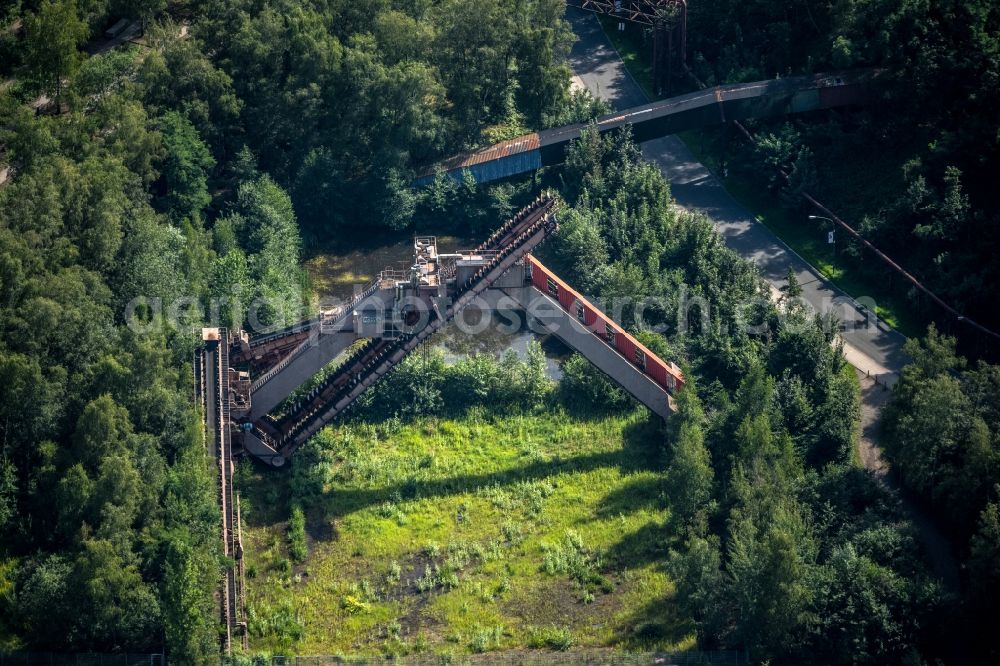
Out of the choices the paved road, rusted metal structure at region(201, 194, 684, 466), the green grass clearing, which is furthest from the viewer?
the paved road

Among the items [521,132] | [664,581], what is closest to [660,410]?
[664,581]

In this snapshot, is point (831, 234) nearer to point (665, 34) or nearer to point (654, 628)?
point (665, 34)

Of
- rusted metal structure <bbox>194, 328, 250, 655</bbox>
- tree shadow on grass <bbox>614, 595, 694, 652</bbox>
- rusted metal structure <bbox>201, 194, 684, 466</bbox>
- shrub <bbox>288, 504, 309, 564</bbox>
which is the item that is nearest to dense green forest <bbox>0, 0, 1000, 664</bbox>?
tree shadow on grass <bbox>614, 595, 694, 652</bbox>

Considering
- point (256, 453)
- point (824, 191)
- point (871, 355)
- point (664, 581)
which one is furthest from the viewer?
point (824, 191)

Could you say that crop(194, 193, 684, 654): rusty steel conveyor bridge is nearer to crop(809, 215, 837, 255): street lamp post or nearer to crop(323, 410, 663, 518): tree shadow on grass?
crop(323, 410, 663, 518): tree shadow on grass

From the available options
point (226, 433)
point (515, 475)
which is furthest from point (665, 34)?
point (226, 433)

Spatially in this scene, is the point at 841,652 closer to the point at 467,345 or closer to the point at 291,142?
the point at 467,345
